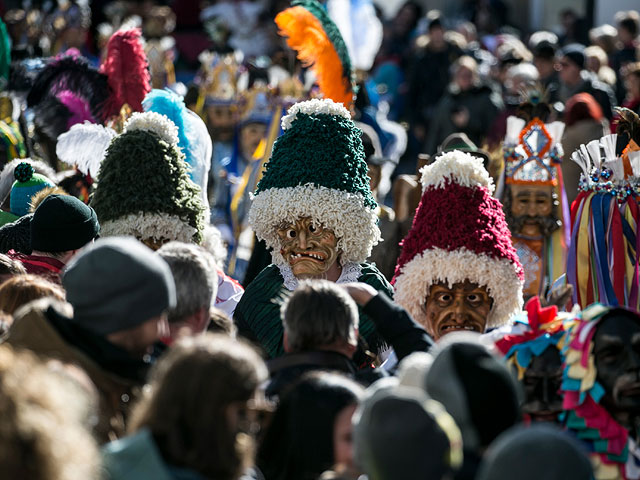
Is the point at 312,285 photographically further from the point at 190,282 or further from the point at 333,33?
the point at 333,33

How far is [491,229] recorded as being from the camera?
17.0ft

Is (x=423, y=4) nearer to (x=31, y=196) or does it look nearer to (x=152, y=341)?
(x=31, y=196)

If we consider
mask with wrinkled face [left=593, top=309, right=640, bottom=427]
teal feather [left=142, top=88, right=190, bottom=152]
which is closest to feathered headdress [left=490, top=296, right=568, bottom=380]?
mask with wrinkled face [left=593, top=309, right=640, bottom=427]

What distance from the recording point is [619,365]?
3.94 m

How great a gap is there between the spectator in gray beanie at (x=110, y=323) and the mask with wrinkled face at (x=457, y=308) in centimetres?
185

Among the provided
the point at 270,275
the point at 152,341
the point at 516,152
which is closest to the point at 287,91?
the point at 516,152

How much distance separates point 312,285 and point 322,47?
3621 mm

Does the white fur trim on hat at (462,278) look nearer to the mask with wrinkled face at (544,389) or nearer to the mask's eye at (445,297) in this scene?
the mask's eye at (445,297)

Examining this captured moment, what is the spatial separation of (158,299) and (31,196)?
3149 mm

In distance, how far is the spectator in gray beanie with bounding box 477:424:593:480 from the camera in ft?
8.73

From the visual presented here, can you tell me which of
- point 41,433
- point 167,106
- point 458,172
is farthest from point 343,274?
point 41,433

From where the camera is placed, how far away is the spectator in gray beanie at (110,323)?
11.3ft

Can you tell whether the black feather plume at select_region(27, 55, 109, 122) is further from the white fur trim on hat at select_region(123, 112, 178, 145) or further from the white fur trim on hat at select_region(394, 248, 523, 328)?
the white fur trim on hat at select_region(394, 248, 523, 328)

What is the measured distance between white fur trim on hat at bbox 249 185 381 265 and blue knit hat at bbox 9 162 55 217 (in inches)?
56.8
